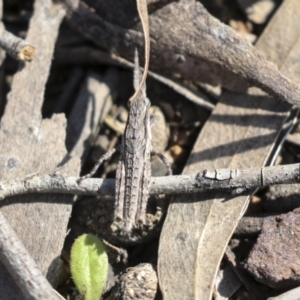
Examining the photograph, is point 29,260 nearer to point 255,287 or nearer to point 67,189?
point 67,189

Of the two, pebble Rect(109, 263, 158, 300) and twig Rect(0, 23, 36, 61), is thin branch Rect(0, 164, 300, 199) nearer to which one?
pebble Rect(109, 263, 158, 300)

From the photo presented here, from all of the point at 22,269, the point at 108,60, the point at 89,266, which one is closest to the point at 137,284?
the point at 89,266

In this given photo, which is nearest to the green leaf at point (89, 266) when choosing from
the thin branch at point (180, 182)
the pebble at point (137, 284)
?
the pebble at point (137, 284)

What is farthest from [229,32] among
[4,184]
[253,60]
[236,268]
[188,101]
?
[4,184]

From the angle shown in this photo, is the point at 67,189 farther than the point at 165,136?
No

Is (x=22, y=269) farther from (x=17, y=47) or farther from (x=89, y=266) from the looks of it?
(x=17, y=47)

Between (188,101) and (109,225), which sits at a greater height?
(188,101)

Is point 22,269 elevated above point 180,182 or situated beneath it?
situated beneath

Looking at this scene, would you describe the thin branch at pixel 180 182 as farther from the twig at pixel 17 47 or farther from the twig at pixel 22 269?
the twig at pixel 17 47
